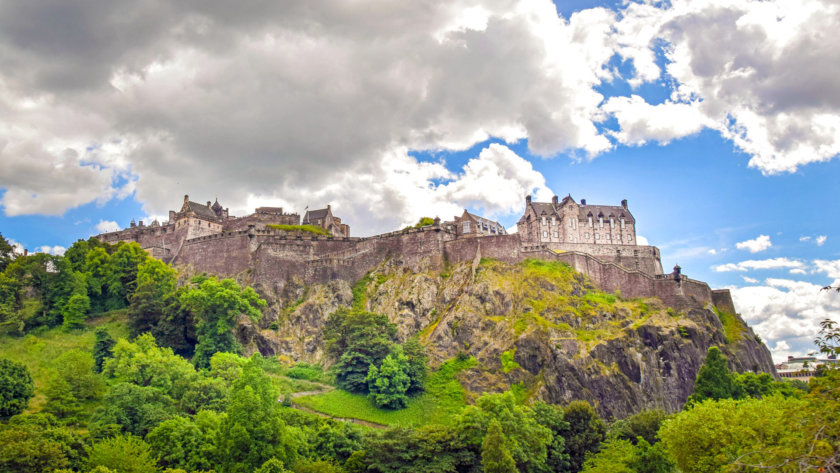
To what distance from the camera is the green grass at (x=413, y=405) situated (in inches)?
2117

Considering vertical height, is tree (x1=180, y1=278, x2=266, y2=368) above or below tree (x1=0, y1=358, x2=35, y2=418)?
above

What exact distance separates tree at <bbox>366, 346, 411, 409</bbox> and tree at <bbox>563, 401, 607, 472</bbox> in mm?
14928

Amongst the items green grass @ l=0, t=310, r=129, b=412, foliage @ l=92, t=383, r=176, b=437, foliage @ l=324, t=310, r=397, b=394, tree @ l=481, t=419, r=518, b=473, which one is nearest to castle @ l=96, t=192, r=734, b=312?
foliage @ l=324, t=310, r=397, b=394

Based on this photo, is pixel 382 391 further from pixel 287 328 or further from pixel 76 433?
pixel 76 433

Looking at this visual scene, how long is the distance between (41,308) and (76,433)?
35202mm

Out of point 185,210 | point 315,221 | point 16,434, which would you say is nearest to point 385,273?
point 315,221

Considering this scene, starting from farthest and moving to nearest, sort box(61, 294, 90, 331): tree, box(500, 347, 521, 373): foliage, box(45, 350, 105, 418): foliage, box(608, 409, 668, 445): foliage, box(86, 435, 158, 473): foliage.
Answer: box(61, 294, 90, 331): tree, box(500, 347, 521, 373): foliage, box(608, 409, 668, 445): foliage, box(45, 350, 105, 418): foliage, box(86, 435, 158, 473): foliage

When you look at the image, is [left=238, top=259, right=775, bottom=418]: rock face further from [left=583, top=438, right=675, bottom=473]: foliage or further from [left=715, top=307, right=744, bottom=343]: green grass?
[left=583, top=438, right=675, bottom=473]: foliage

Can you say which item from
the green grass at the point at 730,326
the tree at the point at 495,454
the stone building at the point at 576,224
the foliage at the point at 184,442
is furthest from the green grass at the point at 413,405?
the green grass at the point at 730,326

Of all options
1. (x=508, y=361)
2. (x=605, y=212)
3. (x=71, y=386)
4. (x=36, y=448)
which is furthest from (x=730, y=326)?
(x=36, y=448)

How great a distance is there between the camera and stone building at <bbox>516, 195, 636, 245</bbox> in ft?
263

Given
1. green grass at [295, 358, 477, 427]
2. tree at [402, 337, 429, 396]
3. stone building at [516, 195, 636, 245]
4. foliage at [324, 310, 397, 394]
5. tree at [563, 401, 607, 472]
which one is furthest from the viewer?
stone building at [516, 195, 636, 245]

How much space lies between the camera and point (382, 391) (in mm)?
55750

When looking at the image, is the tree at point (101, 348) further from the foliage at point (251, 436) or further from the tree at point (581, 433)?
the tree at point (581, 433)
